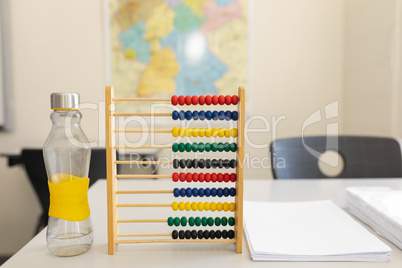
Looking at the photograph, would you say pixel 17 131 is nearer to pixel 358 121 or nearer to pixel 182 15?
pixel 182 15

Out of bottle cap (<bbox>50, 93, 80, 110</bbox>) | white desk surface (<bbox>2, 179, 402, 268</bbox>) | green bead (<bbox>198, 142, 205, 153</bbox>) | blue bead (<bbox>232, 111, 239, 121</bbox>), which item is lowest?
white desk surface (<bbox>2, 179, 402, 268</bbox>)

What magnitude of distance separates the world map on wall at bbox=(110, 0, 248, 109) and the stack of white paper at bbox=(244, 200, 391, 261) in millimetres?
2044

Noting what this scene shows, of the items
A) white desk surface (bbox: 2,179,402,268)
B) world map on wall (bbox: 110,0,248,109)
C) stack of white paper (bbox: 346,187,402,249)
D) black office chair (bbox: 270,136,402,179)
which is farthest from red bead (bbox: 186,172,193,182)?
world map on wall (bbox: 110,0,248,109)

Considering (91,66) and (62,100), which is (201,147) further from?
(91,66)

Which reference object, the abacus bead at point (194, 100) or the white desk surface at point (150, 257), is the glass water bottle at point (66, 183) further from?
the abacus bead at point (194, 100)

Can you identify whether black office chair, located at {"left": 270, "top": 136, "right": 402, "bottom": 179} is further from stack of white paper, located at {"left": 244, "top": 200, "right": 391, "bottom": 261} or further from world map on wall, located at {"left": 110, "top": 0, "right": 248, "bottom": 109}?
world map on wall, located at {"left": 110, "top": 0, "right": 248, "bottom": 109}

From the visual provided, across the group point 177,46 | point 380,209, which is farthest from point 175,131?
point 177,46

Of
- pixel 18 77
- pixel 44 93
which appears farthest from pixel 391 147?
pixel 18 77

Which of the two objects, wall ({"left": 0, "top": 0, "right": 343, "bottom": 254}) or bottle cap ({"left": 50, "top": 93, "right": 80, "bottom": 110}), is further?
wall ({"left": 0, "top": 0, "right": 343, "bottom": 254})

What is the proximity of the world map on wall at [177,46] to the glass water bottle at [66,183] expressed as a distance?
224cm

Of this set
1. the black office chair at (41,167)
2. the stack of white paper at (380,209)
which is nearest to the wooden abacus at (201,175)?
the stack of white paper at (380,209)

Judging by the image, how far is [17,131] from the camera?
117 inches

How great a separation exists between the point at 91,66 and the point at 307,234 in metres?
2.49

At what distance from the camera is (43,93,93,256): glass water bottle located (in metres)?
0.73
